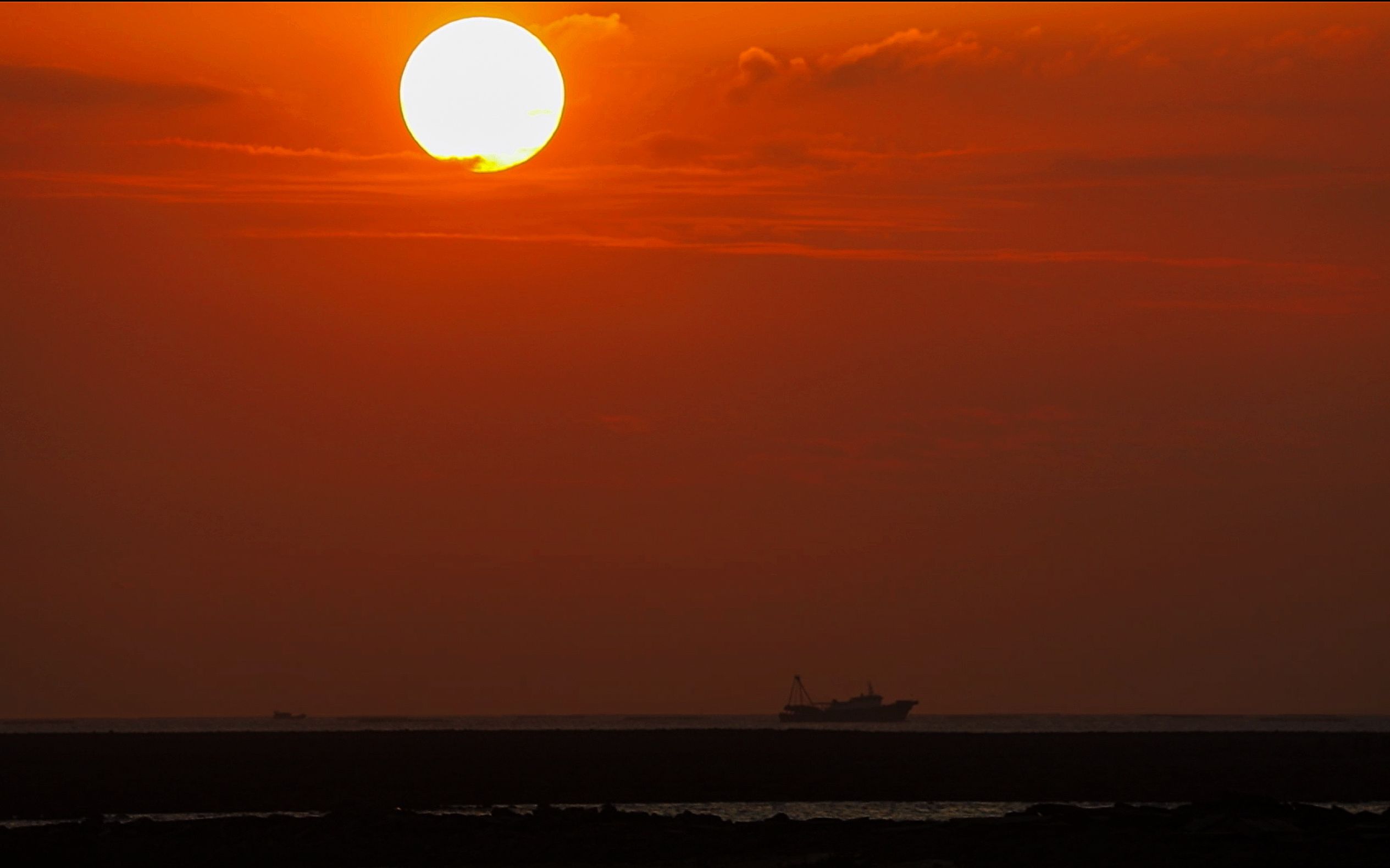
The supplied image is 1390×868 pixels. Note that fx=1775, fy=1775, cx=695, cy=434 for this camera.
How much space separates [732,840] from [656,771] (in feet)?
141

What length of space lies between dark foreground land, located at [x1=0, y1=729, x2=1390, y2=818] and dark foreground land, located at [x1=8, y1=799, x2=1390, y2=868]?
4491 millimetres

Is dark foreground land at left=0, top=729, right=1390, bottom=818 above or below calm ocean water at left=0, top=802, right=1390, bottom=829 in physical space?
above

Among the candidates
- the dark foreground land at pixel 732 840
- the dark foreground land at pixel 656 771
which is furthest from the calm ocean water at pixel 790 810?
the dark foreground land at pixel 732 840

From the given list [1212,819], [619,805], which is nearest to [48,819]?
[619,805]

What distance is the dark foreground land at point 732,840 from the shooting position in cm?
3572

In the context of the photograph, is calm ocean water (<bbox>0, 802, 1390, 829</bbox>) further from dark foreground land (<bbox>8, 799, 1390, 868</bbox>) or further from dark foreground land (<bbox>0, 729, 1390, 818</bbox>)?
dark foreground land (<bbox>8, 799, 1390, 868</bbox>)

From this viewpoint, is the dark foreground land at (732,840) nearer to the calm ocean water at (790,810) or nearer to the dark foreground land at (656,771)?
the dark foreground land at (656,771)

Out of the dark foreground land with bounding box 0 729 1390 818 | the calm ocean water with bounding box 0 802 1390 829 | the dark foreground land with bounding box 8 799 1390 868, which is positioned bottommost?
the dark foreground land with bounding box 8 799 1390 868

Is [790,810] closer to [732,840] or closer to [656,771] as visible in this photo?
[732,840]

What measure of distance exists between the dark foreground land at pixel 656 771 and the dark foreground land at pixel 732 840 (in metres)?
4.49

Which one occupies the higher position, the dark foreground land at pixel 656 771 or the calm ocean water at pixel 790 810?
the dark foreground land at pixel 656 771

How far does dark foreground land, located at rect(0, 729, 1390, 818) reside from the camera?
68938 mm

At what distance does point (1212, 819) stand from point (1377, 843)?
4.04m

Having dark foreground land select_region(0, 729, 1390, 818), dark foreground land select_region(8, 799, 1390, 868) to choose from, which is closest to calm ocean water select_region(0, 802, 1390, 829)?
dark foreground land select_region(0, 729, 1390, 818)
